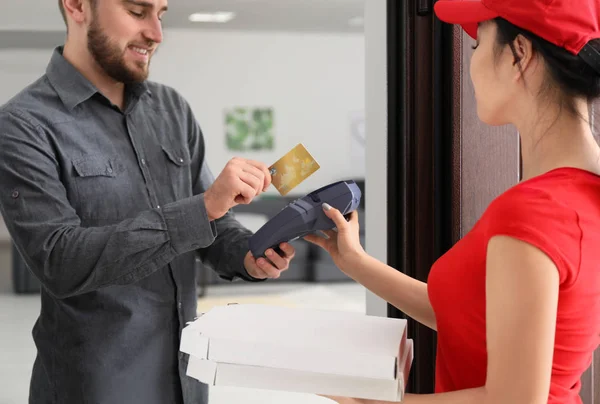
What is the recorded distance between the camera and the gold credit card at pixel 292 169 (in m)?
1.30

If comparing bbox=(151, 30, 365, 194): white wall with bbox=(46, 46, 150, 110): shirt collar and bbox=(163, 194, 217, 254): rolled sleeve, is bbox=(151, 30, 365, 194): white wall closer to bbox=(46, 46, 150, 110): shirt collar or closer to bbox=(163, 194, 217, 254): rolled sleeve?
bbox=(46, 46, 150, 110): shirt collar

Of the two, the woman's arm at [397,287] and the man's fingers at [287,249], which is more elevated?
the man's fingers at [287,249]

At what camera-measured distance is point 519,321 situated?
0.80 m

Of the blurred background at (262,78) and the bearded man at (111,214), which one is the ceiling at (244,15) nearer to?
the blurred background at (262,78)

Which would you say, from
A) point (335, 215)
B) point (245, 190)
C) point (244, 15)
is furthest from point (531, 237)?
point (244, 15)

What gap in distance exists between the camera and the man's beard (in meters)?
1.49

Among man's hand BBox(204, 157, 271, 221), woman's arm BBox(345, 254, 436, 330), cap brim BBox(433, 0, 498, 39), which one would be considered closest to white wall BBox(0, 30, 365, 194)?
man's hand BBox(204, 157, 271, 221)

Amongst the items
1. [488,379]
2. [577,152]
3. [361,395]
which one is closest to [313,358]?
[361,395]

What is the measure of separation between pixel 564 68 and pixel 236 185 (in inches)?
23.5

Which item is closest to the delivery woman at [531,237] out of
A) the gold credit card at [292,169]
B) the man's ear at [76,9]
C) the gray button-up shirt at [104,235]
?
the gold credit card at [292,169]

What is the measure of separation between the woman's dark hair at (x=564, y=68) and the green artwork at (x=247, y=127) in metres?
7.83

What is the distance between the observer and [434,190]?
150 centimetres

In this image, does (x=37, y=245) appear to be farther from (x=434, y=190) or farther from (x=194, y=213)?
(x=434, y=190)

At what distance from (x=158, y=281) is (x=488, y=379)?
2.70 feet
